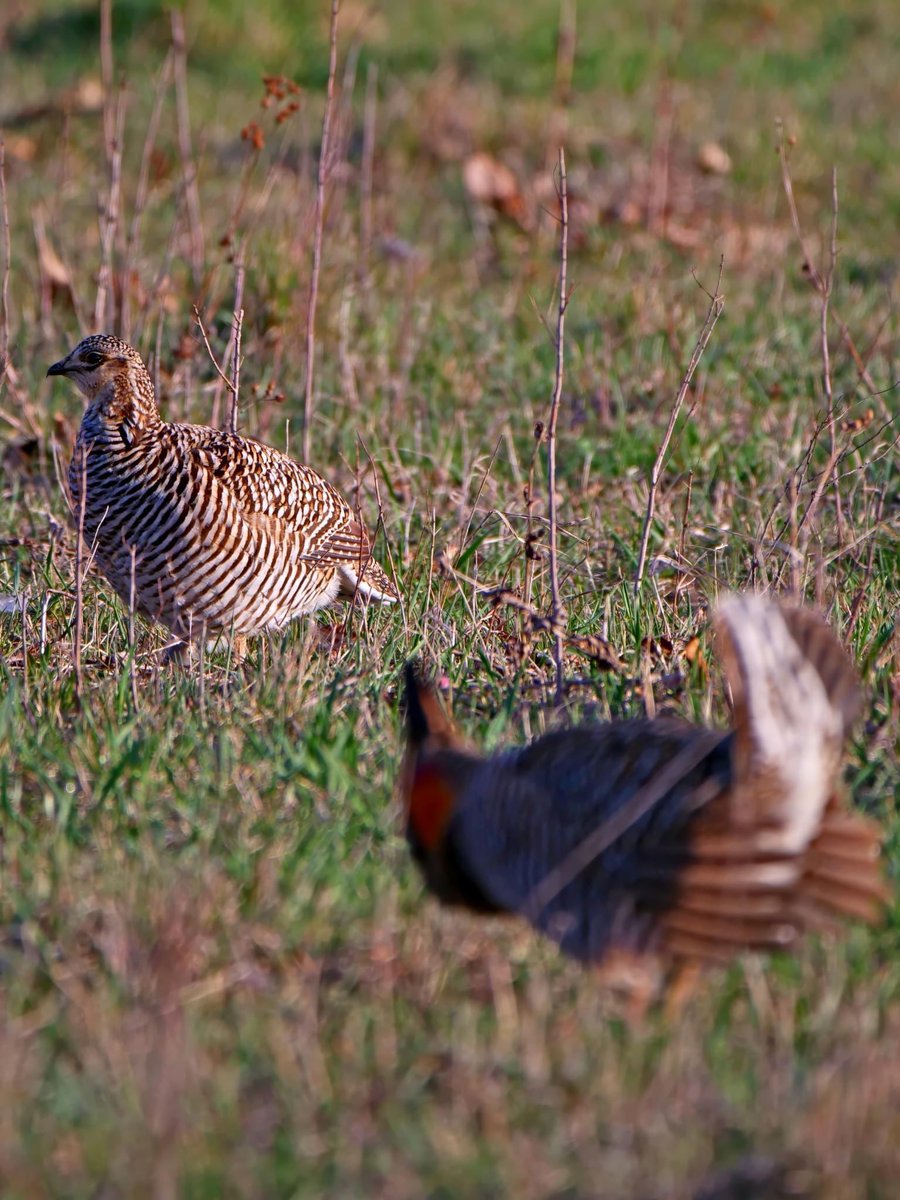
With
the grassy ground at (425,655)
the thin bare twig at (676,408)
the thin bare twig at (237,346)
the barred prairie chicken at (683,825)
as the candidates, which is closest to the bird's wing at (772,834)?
the barred prairie chicken at (683,825)

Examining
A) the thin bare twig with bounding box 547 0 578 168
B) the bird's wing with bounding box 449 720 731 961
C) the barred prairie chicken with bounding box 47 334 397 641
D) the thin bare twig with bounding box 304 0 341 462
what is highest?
the thin bare twig with bounding box 547 0 578 168

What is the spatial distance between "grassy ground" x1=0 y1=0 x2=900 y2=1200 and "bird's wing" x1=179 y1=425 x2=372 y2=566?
18cm

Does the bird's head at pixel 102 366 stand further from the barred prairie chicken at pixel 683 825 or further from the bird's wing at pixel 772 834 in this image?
the bird's wing at pixel 772 834

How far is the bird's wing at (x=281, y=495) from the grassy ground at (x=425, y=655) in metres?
0.18

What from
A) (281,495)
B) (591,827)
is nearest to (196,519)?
(281,495)

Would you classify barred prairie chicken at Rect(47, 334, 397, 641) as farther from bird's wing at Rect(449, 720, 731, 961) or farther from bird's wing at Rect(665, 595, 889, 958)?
bird's wing at Rect(665, 595, 889, 958)

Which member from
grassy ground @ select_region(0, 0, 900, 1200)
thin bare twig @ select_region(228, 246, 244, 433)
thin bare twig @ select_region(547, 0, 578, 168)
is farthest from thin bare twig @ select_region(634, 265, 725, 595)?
thin bare twig @ select_region(547, 0, 578, 168)

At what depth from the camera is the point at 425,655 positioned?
180 inches

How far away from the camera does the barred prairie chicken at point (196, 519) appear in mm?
4973

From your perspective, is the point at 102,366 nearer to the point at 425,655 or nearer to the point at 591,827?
the point at 425,655

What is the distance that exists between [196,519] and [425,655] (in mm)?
867

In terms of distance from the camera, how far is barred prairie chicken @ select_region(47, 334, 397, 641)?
4.97 metres

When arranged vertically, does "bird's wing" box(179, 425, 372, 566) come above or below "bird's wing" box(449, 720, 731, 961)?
above

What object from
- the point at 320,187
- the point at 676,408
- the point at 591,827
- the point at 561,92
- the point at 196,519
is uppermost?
the point at 561,92
